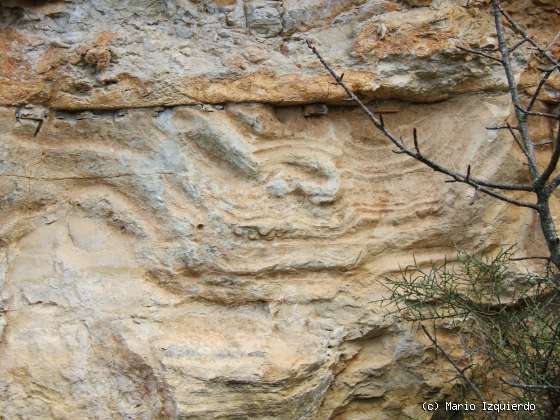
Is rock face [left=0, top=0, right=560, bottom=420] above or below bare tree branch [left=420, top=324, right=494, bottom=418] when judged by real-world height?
above

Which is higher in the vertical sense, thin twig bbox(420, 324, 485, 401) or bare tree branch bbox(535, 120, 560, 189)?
bare tree branch bbox(535, 120, 560, 189)

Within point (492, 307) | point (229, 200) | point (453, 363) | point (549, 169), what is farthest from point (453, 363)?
point (229, 200)

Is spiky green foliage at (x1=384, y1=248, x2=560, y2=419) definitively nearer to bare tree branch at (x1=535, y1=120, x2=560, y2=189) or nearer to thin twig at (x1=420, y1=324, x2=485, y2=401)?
thin twig at (x1=420, y1=324, x2=485, y2=401)

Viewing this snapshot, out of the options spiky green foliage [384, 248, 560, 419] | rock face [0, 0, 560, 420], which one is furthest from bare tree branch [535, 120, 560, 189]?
rock face [0, 0, 560, 420]

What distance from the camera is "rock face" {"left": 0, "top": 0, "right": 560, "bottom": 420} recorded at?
2498 millimetres

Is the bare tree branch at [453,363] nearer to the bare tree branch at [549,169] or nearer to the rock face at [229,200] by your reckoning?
the rock face at [229,200]

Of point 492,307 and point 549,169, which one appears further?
point 492,307

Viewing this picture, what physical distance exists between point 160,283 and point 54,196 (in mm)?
493

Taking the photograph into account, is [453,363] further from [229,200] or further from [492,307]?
[229,200]

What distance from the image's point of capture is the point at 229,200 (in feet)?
8.77

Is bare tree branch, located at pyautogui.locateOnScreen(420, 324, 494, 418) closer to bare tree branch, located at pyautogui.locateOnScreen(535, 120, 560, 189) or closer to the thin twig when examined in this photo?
the thin twig

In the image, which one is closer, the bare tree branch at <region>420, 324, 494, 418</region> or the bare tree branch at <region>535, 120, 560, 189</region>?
the bare tree branch at <region>535, 120, 560, 189</region>

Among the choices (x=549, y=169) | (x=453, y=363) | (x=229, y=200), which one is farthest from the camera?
(x=229, y=200)

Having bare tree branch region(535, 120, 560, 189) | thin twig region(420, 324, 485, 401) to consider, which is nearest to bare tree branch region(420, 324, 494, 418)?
thin twig region(420, 324, 485, 401)
